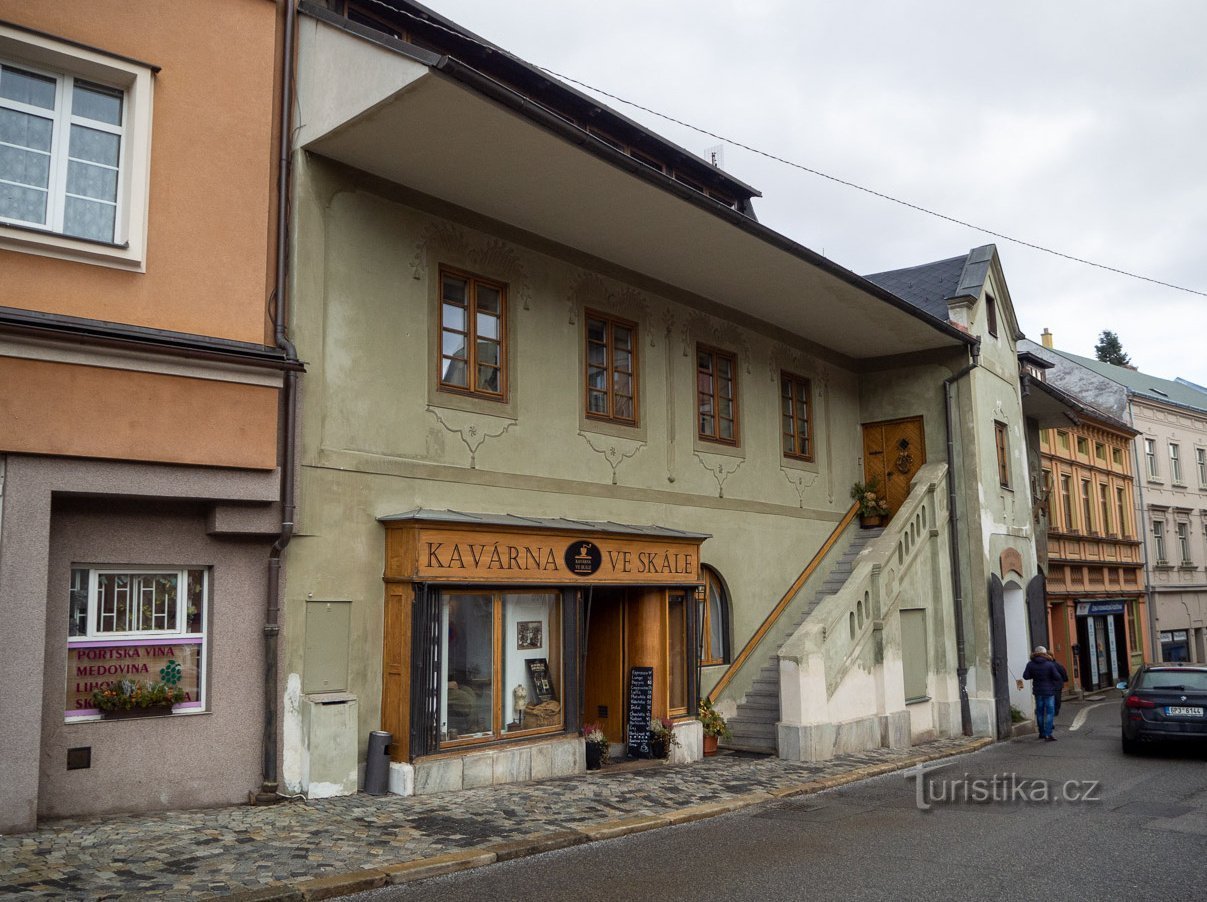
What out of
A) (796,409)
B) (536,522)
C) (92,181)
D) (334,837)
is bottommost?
(334,837)

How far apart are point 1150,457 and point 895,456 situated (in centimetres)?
2381

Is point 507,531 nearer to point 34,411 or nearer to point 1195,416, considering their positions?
point 34,411

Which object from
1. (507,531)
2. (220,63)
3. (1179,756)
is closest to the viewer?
(220,63)

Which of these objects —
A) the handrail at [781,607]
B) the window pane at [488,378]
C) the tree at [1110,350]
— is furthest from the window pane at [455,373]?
the tree at [1110,350]

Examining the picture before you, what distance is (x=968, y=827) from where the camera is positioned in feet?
32.0

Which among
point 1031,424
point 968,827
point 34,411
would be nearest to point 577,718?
point 968,827

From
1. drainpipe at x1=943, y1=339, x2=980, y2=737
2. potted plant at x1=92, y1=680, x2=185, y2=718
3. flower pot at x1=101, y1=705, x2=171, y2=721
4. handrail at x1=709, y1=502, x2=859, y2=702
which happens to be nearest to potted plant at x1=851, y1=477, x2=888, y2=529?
handrail at x1=709, y1=502, x2=859, y2=702

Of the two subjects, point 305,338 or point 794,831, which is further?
point 305,338

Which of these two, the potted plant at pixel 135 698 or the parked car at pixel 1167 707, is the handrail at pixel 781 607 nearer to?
the parked car at pixel 1167 707

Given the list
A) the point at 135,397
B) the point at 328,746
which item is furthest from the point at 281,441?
the point at 328,746

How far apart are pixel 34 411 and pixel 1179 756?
15.5 m

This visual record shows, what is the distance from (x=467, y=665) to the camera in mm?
11594

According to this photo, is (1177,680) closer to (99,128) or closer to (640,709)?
(640,709)

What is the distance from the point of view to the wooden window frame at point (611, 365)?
14.2 m
